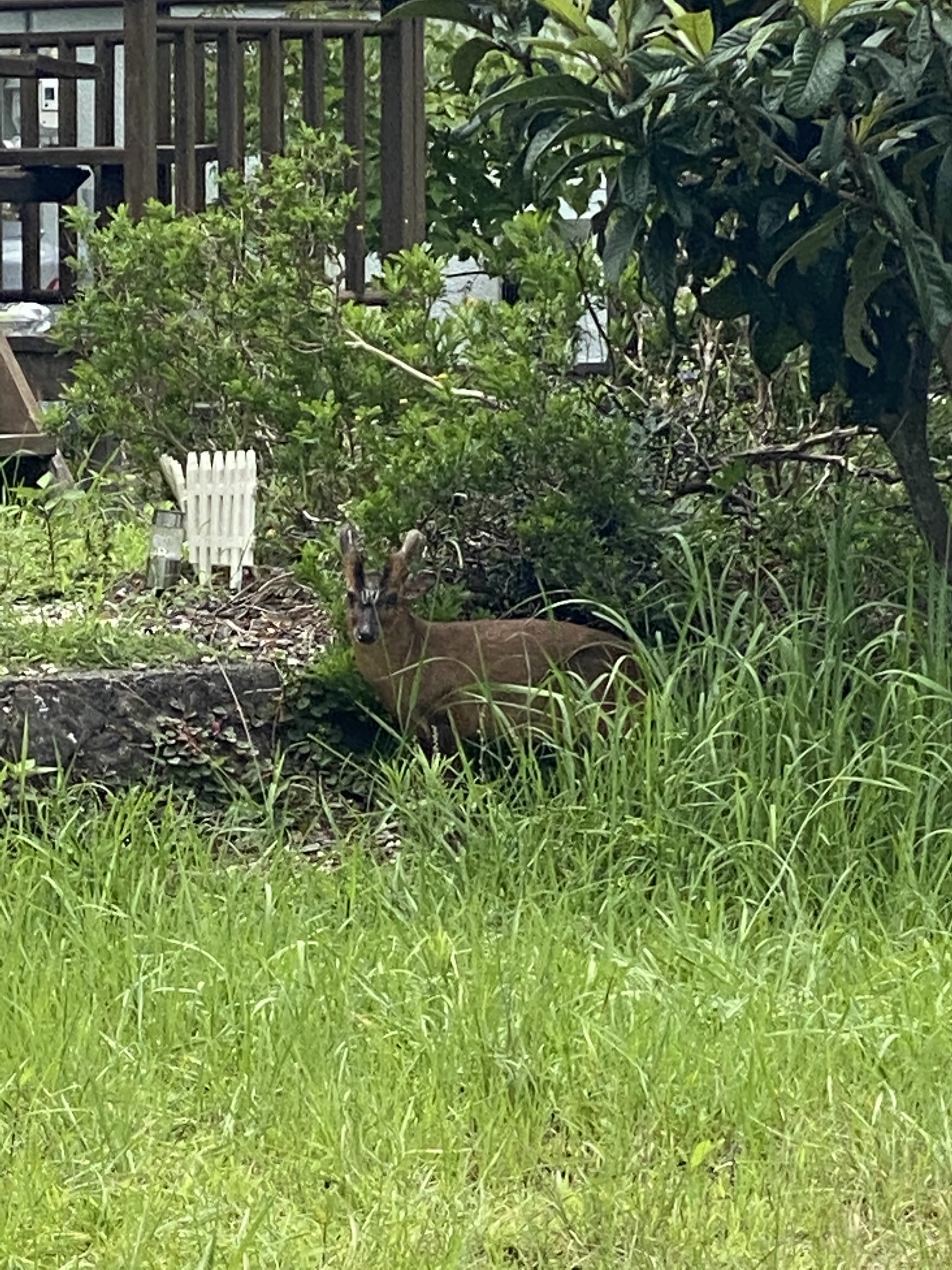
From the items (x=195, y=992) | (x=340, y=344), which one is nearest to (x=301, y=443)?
(x=340, y=344)

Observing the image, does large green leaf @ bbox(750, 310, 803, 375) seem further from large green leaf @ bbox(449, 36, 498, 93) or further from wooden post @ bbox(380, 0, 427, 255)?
wooden post @ bbox(380, 0, 427, 255)

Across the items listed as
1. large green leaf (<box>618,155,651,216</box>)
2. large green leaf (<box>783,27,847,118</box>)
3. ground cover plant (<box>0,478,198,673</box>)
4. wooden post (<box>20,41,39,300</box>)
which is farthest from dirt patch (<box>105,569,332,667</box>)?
wooden post (<box>20,41,39,300</box>)

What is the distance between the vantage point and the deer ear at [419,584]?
6438 millimetres

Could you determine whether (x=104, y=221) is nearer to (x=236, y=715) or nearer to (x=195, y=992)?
(x=236, y=715)

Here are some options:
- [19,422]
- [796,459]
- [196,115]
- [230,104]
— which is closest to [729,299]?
[796,459]

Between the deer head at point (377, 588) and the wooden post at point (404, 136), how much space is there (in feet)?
13.9

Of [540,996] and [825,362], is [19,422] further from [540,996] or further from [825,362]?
[540,996]

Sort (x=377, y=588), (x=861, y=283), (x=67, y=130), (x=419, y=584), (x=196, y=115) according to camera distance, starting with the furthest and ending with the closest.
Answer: (x=67, y=130), (x=196, y=115), (x=419, y=584), (x=377, y=588), (x=861, y=283)

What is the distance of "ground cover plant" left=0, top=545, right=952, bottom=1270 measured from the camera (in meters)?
3.77

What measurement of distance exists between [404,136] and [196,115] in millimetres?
1192

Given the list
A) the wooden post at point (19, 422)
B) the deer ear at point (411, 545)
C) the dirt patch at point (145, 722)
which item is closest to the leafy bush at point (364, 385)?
the wooden post at point (19, 422)

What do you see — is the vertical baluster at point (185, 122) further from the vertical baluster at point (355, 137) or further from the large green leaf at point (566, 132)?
the large green leaf at point (566, 132)

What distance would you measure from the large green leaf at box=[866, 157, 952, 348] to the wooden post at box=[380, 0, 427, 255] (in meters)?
5.13

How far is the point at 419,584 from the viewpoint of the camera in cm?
648
